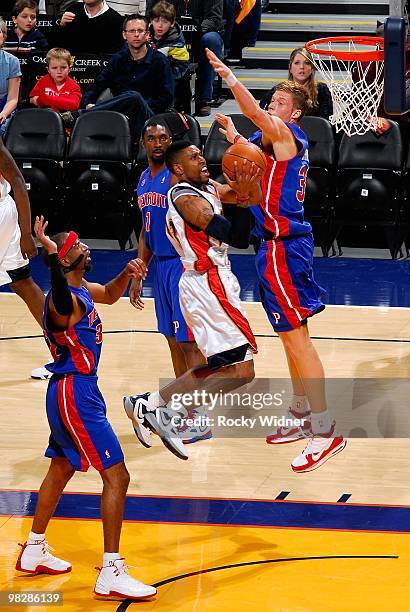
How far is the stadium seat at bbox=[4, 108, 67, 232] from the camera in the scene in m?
11.9

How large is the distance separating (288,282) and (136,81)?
19.7 ft

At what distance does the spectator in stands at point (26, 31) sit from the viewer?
1365 cm

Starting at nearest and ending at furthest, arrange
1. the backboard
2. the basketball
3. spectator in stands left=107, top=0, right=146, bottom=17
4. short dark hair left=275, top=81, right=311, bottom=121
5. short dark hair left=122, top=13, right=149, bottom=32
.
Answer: the basketball, short dark hair left=275, top=81, right=311, bottom=121, the backboard, short dark hair left=122, top=13, right=149, bottom=32, spectator in stands left=107, top=0, right=146, bottom=17

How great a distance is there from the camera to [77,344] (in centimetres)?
559

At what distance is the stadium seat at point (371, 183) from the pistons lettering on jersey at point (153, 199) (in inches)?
163

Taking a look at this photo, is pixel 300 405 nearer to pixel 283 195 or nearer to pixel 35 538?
pixel 283 195

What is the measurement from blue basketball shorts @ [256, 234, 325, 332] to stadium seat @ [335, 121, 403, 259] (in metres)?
4.35

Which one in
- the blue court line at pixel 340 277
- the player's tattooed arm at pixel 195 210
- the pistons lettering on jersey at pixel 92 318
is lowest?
the blue court line at pixel 340 277

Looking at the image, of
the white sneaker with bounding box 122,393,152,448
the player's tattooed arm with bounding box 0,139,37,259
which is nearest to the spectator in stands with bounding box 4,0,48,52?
the player's tattooed arm with bounding box 0,139,37,259

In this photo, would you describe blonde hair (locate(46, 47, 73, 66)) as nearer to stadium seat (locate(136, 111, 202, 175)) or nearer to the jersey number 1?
stadium seat (locate(136, 111, 202, 175))

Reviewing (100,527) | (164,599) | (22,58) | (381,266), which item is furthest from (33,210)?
(164,599)

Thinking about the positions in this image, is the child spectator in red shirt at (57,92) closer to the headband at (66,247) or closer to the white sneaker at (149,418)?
the white sneaker at (149,418)

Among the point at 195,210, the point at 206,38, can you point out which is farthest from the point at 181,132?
the point at 195,210

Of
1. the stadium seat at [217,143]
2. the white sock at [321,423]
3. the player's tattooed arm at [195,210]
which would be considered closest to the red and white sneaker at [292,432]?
the white sock at [321,423]
